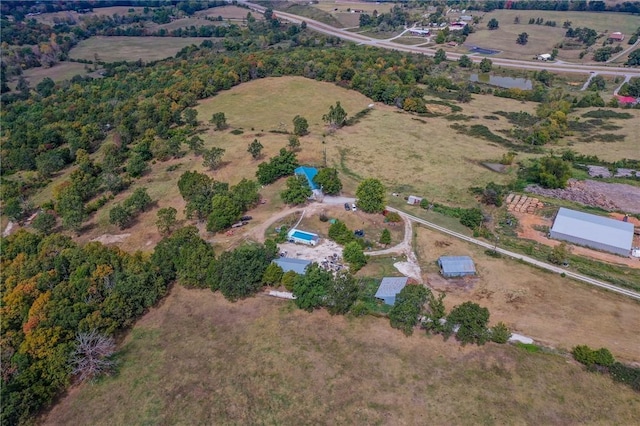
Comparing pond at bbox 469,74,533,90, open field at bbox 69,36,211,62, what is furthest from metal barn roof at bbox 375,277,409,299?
open field at bbox 69,36,211,62

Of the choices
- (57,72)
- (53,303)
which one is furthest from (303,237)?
(57,72)

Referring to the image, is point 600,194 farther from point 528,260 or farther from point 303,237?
point 303,237

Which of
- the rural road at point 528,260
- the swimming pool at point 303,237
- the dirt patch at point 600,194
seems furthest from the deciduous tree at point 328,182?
the dirt patch at point 600,194

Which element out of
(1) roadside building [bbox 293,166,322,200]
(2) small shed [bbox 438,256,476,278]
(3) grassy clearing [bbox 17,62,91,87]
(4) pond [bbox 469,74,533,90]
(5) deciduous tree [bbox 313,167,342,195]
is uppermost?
(2) small shed [bbox 438,256,476,278]

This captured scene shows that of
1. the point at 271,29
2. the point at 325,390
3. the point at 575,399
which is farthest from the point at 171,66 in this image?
the point at 575,399

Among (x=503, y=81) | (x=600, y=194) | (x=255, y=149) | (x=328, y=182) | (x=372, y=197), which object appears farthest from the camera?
(x=503, y=81)

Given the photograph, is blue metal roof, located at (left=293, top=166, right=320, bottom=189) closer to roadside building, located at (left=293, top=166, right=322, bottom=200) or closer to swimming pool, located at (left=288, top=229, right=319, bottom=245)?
roadside building, located at (left=293, top=166, right=322, bottom=200)

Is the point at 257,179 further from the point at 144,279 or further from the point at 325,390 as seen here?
the point at 325,390
